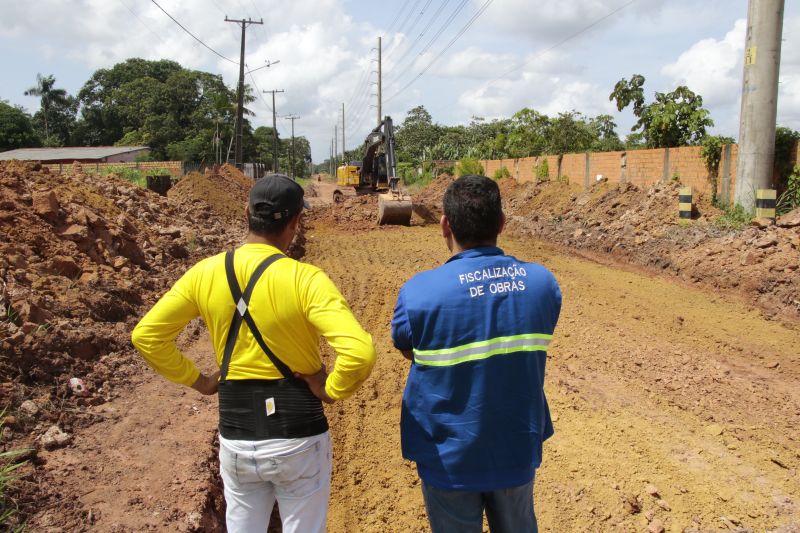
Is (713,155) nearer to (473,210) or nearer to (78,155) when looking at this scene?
(473,210)

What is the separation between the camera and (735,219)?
42.4 feet

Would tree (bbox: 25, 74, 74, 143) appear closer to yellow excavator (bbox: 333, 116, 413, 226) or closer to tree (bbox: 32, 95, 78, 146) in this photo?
tree (bbox: 32, 95, 78, 146)

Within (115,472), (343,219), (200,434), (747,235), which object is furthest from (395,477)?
(343,219)

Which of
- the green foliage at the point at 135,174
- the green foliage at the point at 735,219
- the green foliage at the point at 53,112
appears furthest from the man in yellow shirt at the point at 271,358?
the green foliage at the point at 53,112

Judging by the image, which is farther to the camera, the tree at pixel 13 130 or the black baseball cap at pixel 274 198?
the tree at pixel 13 130

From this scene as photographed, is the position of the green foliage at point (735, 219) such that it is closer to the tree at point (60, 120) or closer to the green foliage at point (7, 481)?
the green foliage at point (7, 481)

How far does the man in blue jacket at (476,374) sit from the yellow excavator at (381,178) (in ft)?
55.0

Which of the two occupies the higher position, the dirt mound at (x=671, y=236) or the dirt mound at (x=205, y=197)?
the dirt mound at (x=205, y=197)

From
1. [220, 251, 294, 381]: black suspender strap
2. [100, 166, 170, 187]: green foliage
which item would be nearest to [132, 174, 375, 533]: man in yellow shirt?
[220, 251, 294, 381]: black suspender strap

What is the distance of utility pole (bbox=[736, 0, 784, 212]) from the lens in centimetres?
1221

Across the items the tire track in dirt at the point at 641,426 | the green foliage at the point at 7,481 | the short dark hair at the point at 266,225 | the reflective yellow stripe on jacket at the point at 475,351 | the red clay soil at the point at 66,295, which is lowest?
the tire track in dirt at the point at 641,426

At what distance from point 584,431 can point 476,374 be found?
3.43m

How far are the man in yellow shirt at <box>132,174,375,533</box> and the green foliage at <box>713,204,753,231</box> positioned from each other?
12347mm

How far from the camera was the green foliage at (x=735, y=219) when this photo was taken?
1262cm
